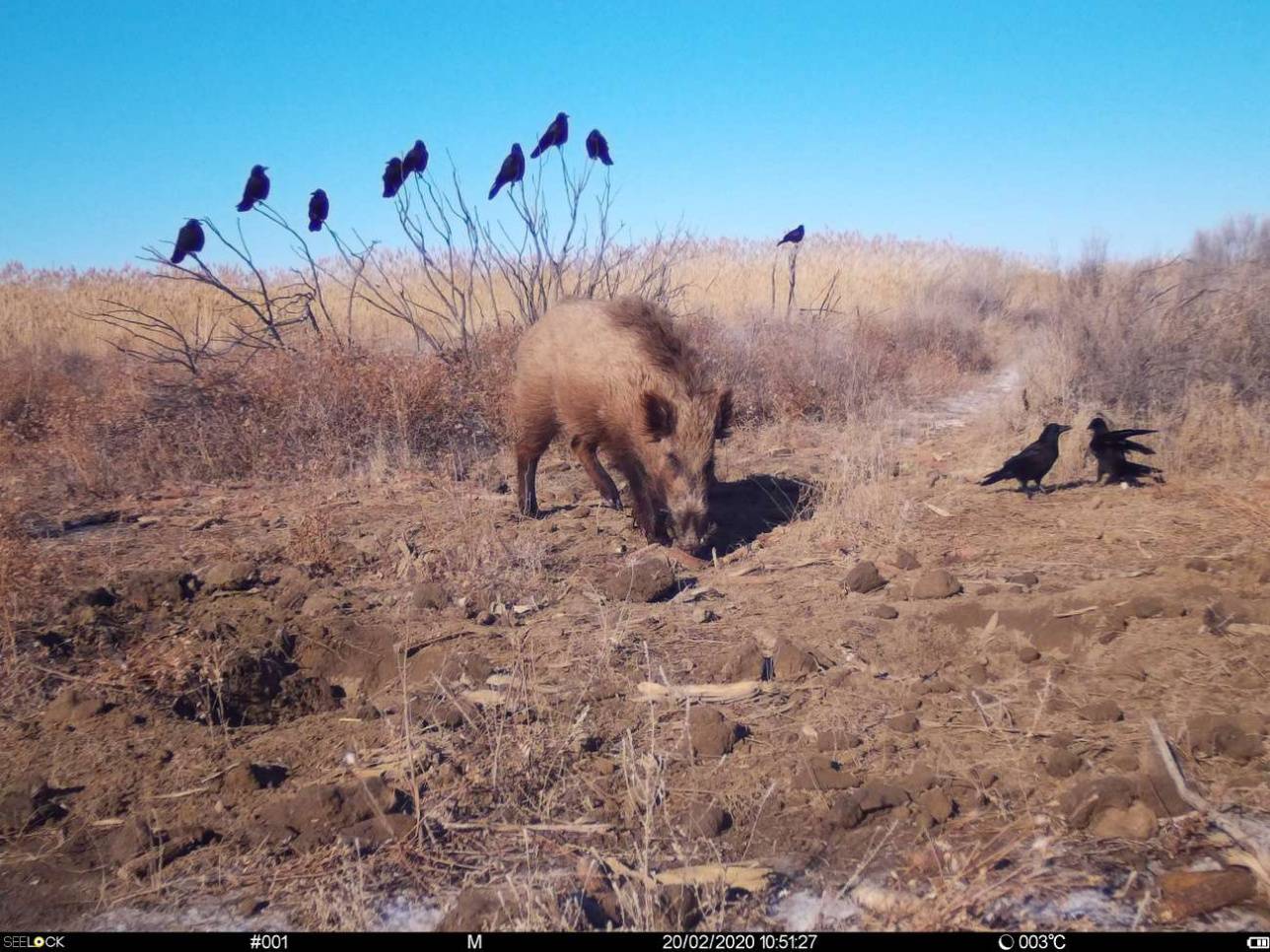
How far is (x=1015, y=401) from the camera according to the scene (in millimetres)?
10672

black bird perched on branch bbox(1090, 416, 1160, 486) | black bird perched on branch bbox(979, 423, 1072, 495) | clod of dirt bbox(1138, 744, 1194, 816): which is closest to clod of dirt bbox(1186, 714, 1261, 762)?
clod of dirt bbox(1138, 744, 1194, 816)

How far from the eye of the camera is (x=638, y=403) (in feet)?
21.5

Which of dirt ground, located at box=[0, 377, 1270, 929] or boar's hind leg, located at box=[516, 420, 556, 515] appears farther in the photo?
boar's hind leg, located at box=[516, 420, 556, 515]

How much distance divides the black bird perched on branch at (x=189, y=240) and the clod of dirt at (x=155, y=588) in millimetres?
4907

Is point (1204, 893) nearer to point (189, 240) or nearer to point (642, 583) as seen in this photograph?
point (642, 583)

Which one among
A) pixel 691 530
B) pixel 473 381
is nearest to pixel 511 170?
pixel 473 381

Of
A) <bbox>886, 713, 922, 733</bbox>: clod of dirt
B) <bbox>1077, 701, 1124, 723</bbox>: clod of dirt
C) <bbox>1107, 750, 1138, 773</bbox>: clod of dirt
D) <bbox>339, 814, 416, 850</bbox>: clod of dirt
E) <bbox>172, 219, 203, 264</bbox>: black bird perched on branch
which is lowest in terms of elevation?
<bbox>339, 814, 416, 850</bbox>: clod of dirt

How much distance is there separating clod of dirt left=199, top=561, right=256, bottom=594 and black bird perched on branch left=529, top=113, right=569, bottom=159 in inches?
280

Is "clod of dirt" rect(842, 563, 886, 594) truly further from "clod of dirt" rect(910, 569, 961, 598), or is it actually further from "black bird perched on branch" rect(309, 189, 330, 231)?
"black bird perched on branch" rect(309, 189, 330, 231)

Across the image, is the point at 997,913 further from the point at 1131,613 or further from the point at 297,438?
the point at 297,438

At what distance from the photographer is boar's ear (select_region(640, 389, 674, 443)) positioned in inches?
249

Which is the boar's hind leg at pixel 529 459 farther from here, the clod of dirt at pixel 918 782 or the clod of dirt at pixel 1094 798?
the clod of dirt at pixel 1094 798

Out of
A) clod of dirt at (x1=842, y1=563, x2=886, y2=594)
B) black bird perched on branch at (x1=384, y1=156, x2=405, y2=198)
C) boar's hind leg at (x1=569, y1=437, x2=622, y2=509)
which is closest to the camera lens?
clod of dirt at (x1=842, y1=563, x2=886, y2=594)

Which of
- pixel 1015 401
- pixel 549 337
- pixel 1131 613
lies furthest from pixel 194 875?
pixel 1015 401
